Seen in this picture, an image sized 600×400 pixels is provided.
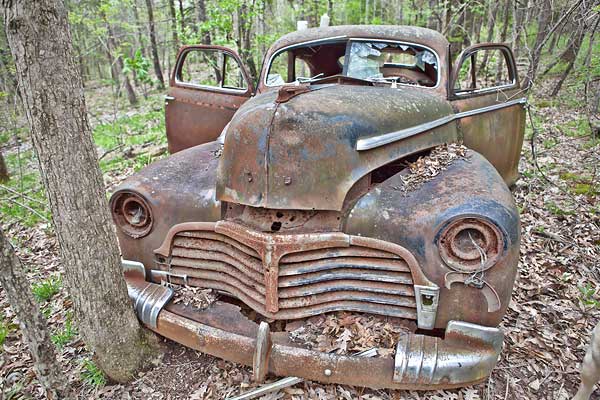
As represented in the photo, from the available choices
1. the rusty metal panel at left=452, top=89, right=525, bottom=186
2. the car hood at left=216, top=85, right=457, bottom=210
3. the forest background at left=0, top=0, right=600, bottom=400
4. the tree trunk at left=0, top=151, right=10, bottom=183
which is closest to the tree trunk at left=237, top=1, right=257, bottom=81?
the forest background at left=0, top=0, right=600, bottom=400

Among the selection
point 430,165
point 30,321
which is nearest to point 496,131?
point 430,165

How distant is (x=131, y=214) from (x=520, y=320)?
106 inches

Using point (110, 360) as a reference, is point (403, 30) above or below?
above

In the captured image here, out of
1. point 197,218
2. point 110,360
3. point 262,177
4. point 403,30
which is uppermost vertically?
point 403,30

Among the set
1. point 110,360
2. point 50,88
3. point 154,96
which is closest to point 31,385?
point 110,360

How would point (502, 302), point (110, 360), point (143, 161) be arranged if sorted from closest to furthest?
point (502, 302)
point (110, 360)
point (143, 161)

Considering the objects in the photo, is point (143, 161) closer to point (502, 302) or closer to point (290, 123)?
point (290, 123)

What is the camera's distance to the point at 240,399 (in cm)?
213

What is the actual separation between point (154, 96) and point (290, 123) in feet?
45.5

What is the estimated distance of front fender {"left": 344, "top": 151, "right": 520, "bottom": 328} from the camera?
6.28ft

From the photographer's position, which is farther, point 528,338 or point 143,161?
point 143,161

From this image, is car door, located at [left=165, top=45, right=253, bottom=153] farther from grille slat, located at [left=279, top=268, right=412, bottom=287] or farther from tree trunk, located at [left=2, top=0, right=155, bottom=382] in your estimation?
grille slat, located at [left=279, top=268, right=412, bottom=287]

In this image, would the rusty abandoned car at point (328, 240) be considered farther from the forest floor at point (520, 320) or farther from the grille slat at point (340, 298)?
the forest floor at point (520, 320)

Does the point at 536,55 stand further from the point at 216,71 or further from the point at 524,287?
the point at 216,71
